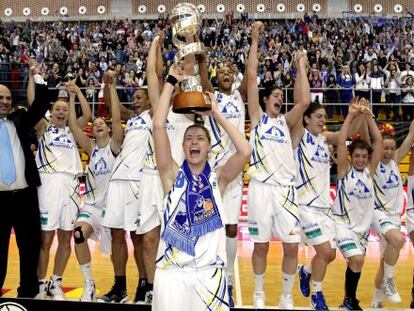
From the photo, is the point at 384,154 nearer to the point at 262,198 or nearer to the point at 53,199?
the point at 262,198

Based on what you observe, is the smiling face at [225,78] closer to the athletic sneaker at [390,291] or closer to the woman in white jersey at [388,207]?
the woman in white jersey at [388,207]

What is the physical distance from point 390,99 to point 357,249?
894 centimetres

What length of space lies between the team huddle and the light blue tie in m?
0.42

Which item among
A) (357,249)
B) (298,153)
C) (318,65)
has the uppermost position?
(318,65)

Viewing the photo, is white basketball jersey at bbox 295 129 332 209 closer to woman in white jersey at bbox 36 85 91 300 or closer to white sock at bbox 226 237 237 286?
white sock at bbox 226 237 237 286

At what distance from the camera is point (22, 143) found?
6082mm

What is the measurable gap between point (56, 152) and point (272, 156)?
2.08 metres

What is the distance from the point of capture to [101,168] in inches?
262

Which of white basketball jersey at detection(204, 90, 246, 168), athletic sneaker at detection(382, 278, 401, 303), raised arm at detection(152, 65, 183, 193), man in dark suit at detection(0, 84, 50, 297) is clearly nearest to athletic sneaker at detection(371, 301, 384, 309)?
athletic sneaker at detection(382, 278, 401, 303)

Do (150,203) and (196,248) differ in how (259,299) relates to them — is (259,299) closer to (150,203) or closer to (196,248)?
(150,203)

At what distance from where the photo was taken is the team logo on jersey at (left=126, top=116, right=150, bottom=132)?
20.6 feet

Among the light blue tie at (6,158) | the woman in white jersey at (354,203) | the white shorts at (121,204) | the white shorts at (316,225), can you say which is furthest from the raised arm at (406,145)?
the light blue tie at (6,158)

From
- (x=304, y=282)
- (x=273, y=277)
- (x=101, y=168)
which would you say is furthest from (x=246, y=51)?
(x=101, y=168)

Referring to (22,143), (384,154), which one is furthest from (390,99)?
(22,143)
